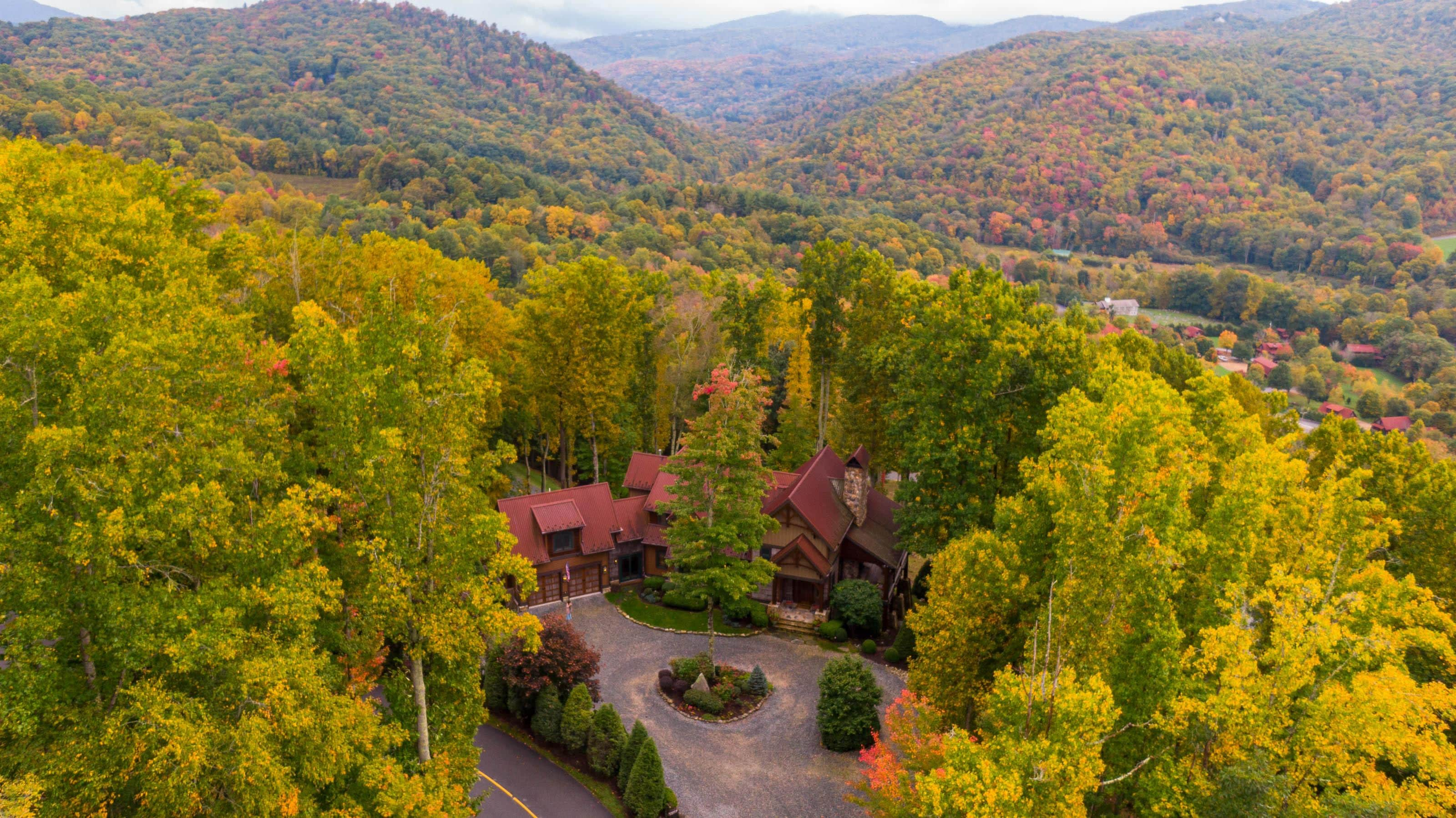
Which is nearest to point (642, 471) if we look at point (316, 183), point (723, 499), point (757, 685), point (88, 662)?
point (723, 499)

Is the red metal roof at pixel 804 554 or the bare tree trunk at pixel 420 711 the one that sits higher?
the bare tree trunk at pixel 420 711

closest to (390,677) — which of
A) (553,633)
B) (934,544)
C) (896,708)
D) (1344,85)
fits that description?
(553,633)

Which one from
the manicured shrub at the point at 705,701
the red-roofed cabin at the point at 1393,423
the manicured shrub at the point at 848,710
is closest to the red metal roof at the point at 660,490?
the manicured shrub at the point at 705,701

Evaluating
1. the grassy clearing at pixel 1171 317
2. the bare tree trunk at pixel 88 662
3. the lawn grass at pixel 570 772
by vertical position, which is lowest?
the grassy clearing at pixel 1171 317

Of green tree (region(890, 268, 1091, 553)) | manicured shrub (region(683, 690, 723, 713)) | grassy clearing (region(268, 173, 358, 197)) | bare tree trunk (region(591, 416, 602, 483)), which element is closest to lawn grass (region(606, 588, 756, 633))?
manicured shrub (region(683, 690, 723, 713))

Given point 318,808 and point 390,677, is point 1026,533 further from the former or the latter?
point 318,808

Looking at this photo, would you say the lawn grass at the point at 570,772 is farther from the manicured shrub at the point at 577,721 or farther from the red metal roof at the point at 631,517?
the red metal roof at the point at 631,517

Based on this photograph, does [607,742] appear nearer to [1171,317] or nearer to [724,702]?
[724,702]
